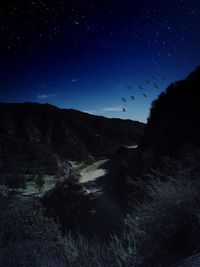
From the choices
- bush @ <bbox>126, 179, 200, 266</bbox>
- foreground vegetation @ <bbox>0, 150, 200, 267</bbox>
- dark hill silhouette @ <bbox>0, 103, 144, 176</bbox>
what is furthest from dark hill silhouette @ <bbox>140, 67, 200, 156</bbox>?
dark hill silhouette @ <bbox>0, 103, 144, 176</bbox>

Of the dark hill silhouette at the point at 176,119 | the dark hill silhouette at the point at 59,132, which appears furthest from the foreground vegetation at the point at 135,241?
the dark hill silhouette at the point at 59,132

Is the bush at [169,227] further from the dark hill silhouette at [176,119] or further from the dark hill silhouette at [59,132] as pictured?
the dark hill silhouette at [59,132]

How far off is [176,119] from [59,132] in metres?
36.6

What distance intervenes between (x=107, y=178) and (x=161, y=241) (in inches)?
504

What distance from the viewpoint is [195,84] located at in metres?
16.8

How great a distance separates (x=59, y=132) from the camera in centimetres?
4988

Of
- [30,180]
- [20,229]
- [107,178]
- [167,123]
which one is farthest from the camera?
[30,180]

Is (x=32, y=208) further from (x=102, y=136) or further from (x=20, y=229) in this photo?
(x=102, y=136)

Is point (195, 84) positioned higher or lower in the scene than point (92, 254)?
higher

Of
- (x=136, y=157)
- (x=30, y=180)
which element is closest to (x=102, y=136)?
(x=30, y=180)

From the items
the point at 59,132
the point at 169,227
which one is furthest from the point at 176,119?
the point at 59,132

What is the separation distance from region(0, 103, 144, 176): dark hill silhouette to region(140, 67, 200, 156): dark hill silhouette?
18.3m

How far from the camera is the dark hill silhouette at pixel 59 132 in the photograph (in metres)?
38.1

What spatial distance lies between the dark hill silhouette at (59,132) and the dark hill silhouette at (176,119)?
60.2 feet
